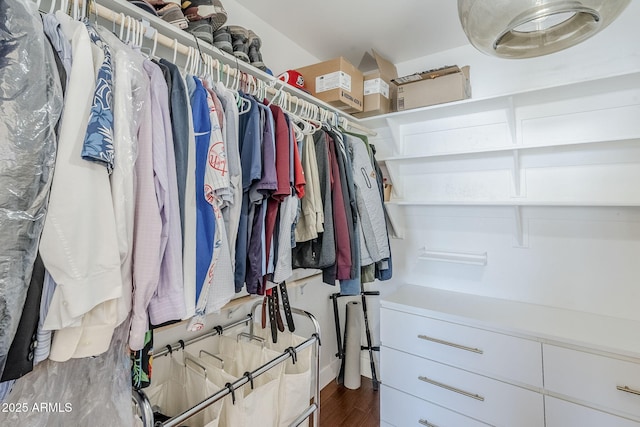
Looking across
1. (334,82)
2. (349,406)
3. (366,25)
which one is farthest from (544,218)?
(349,406)

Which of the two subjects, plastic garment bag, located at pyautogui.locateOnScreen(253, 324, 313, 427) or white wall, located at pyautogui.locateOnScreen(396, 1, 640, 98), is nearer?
plastic garment bag, located at pyautogui.locateOnScreen(253, 324, 313, 427)

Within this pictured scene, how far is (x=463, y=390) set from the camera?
1496mm

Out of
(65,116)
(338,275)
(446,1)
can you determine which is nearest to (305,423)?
(338,275)

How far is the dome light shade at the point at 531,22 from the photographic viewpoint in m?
0.74

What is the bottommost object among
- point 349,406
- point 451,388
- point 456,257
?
point 349,406

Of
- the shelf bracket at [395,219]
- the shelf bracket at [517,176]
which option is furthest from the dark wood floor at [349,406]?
the shelf bracket at [517,176]

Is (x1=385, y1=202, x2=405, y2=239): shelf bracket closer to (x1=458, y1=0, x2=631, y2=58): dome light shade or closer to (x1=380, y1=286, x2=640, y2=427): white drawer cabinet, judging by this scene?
(x1=380, y1=286, x2=640, y2=427): white drawer cabinet

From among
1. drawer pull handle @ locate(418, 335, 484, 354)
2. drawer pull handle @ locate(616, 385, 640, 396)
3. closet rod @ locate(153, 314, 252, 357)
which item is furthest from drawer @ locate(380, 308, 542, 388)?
closet rod @ locate(153, 314, 252, 357)

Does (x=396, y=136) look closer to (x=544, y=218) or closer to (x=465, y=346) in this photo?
(x=544, y=218)

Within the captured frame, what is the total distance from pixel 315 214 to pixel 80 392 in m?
0.90

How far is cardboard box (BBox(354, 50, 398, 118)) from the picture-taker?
1.92m

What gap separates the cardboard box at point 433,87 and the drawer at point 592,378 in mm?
1421

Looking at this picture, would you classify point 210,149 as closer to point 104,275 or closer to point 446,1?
point 104,275

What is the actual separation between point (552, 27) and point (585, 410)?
58.5 inches
